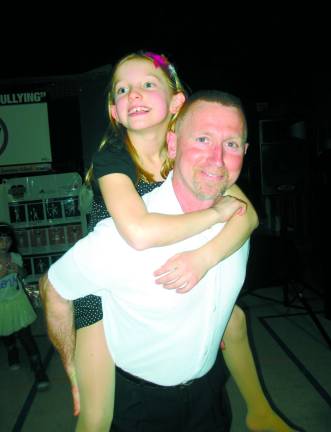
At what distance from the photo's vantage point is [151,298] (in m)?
1.03

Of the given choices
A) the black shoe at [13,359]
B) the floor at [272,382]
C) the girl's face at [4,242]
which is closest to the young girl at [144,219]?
the floor at [272,382]

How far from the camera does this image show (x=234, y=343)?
1531 millimetres

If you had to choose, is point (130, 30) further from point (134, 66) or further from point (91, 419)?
point (91, 419)

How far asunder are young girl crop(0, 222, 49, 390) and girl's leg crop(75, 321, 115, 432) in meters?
2.05

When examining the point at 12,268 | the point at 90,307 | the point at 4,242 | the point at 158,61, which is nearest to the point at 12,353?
the point at 12,268

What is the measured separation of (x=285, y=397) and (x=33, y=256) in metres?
3.74

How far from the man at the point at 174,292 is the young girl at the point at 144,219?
0.06 meters

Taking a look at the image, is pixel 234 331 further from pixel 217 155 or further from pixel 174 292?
pixel 217 155

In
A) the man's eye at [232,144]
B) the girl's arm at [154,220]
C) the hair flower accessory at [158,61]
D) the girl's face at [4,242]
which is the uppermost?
the hair flower accessory at [158,61]

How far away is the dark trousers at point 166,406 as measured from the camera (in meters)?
1.13

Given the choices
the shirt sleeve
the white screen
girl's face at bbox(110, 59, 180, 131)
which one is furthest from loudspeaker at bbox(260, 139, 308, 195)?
the white screen

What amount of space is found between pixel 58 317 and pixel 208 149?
700mm

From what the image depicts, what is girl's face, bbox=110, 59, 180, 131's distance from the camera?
4.15ft

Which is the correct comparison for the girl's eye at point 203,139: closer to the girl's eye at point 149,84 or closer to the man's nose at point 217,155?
the man's nose at point 217,155
